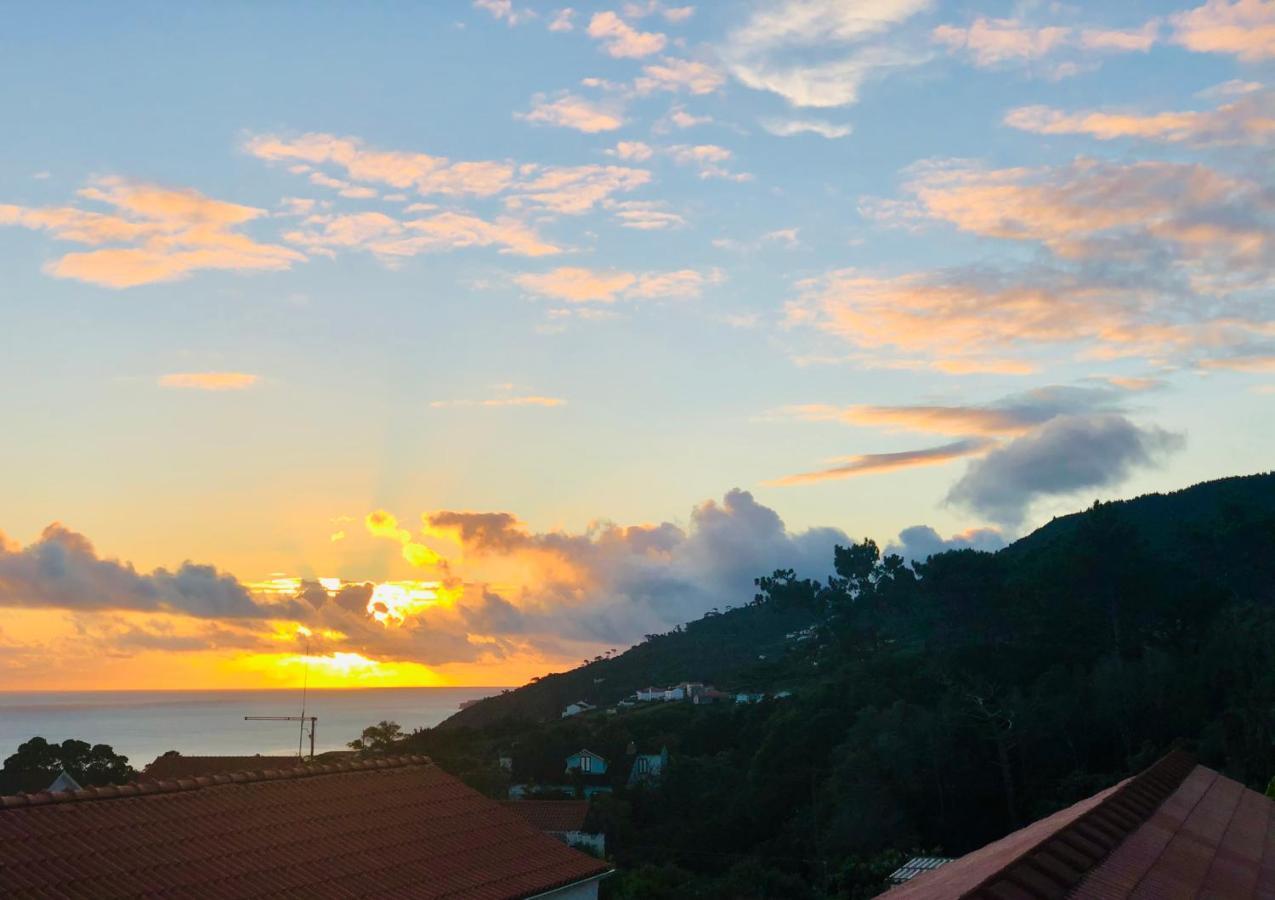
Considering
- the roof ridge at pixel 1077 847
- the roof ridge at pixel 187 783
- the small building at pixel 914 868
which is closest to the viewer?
the roof ridge at pixel 1077 847

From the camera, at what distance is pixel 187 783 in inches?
636

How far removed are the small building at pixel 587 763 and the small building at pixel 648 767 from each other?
6.16 ft

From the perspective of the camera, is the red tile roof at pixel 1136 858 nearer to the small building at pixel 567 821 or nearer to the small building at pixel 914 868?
the small building at pixel 914 868

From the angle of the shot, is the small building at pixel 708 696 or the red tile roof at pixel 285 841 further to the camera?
the small building at pixel 708 696

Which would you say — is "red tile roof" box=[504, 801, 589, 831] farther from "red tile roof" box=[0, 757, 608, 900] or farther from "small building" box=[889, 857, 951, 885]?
"red tile roof" box=[0, 757, 608, 900]

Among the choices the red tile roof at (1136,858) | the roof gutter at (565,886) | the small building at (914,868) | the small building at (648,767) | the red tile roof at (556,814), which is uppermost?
the red tile roof at (1136,858)

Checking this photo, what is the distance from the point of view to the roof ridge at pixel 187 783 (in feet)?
46.5

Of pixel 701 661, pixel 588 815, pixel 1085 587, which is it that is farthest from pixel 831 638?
pixel 701 661

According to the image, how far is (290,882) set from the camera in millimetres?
14508

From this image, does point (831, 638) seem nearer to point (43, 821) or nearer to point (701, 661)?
point (701, 661)

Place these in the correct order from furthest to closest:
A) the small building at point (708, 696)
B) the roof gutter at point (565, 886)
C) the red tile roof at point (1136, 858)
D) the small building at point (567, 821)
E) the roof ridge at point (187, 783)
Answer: the small building at point (708, 696)
the small building at point (567, 821)
the roof gutter at point (565, 886)
the roof ridge at point (187, 783)
the red tile roof at point (1136, 858)

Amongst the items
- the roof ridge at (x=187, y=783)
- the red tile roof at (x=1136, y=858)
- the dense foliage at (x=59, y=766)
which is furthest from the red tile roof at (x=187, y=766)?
the red tile roof at (x=1136, y=858)

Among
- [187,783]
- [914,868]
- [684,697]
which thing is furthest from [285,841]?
[684,697]

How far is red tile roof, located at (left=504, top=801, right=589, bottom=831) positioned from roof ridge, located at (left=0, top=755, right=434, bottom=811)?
28772mm
